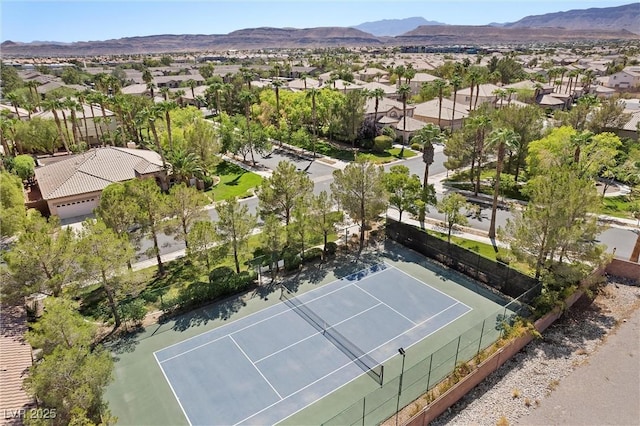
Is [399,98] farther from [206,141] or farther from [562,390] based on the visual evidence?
[562,390]

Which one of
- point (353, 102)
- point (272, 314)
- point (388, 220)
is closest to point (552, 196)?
point (388, 220)

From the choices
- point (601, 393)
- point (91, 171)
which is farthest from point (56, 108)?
point (601, 393)

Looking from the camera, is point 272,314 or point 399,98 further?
point 399,98

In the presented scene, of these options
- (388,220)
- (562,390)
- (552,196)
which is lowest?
(562,390)

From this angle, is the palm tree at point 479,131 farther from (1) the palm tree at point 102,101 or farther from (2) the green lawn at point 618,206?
(1) the palm tree at point 102,101

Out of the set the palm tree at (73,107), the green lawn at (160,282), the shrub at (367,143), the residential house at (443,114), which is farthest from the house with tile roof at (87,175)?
the residential house at (443,114)
